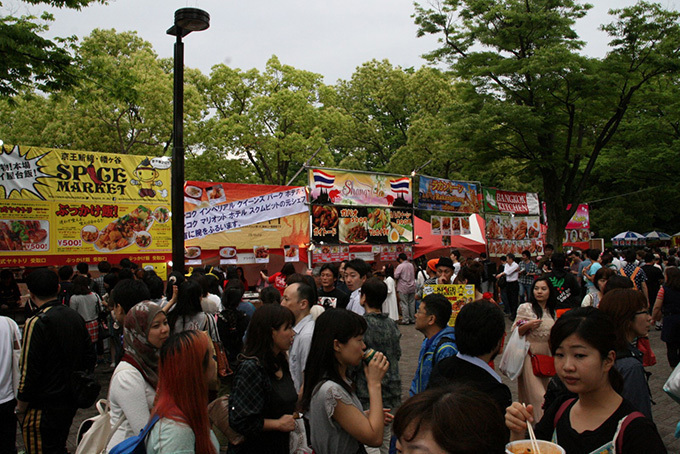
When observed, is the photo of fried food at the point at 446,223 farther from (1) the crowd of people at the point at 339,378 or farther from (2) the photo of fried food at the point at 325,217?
(1) the crowd of people at the point at 339,378

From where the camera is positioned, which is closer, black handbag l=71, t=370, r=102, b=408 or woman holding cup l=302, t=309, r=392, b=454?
woman holding cup l=302, t=309, r=392, b=454

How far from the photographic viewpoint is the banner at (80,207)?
1095 cm

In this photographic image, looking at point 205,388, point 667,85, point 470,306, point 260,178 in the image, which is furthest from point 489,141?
point 205,388

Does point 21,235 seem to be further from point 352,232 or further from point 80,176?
point 352,232

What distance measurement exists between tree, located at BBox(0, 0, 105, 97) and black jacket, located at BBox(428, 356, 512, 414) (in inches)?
369

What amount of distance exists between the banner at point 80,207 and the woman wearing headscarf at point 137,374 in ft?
25.8

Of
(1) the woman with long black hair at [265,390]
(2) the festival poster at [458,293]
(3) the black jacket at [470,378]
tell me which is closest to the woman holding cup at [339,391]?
(1) the woman with long black hair at [265,390]

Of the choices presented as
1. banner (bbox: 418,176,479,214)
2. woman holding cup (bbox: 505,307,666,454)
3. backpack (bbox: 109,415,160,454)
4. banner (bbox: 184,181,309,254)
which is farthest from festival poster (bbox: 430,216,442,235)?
backpack (bbox: 109,415,160,454)

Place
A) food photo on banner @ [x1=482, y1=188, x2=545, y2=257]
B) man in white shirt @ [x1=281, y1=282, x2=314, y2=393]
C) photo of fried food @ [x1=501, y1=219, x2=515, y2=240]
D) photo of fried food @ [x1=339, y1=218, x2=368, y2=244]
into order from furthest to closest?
photo of fried food @ [x1=501, y1=219, x2=515, y2=240]
food photo on banner @ [x1=482, y1=188, x2=545, y2=257]
photo of fried food @ [x1=339, y1=218, x2=368, y2=244]
man in white shirt @ [x1=281, y1=282, x2=314, y2=393]

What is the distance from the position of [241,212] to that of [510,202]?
11.4 meters

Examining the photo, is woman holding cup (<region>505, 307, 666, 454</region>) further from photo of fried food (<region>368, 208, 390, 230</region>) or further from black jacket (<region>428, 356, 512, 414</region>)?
photo of fried food (<region>368, 208, 390, 230</region>)

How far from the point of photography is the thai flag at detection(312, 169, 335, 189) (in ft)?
49.1

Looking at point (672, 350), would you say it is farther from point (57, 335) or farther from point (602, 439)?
point (57, 335)

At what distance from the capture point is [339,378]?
2.98 m
